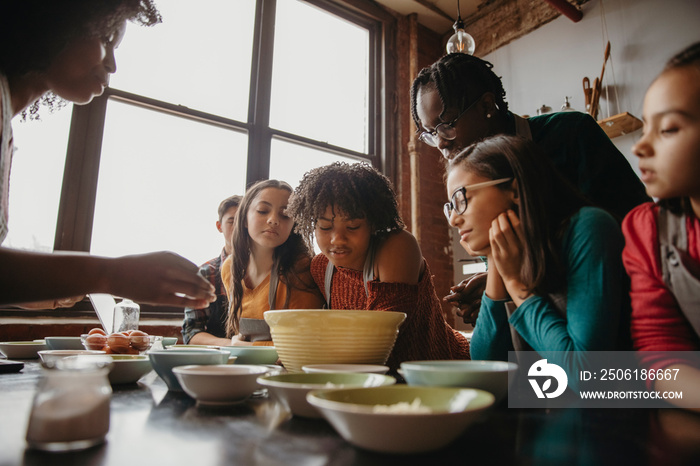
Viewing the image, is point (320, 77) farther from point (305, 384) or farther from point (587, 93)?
point (305, 384)

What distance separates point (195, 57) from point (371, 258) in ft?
10.1

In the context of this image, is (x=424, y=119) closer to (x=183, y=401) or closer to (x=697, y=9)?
(x=183, y=401)

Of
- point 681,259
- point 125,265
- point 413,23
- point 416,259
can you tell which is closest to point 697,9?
point 413,23

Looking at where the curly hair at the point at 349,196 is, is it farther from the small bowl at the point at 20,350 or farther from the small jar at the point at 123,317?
the small bowl at the point at 20,350

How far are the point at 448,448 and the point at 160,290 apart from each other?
56cm

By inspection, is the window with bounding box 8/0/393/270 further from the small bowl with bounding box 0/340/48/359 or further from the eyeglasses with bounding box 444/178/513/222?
the eyeglasses with bounding box 444/178/513/222

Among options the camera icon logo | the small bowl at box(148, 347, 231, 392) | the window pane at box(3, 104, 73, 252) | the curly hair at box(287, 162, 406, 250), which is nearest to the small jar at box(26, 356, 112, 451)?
the small bowl at box(148, 347, 231, 392)

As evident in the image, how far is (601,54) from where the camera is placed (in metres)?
3.58

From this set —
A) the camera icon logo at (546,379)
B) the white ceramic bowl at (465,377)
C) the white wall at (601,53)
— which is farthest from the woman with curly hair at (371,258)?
the white wall at (601,53)

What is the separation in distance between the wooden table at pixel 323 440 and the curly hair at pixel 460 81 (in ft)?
4.06

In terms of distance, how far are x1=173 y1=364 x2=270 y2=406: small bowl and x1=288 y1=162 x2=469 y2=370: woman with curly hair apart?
75cm

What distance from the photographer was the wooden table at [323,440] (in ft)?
1.27

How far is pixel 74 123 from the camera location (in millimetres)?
Answer: 3068

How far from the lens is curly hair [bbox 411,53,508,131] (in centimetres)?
159
